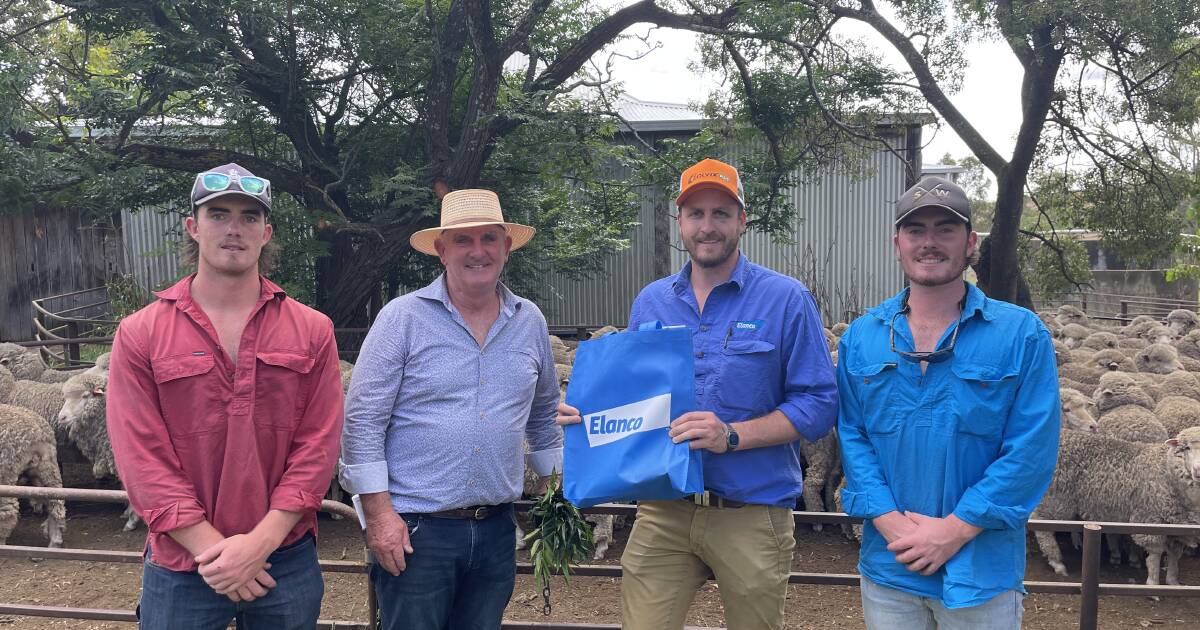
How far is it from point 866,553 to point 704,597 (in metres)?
4.09

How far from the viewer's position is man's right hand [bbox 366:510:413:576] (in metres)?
2.96

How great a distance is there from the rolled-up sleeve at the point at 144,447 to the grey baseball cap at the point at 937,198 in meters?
2.51

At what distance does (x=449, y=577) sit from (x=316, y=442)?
0.72m

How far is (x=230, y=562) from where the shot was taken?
2.61 meters

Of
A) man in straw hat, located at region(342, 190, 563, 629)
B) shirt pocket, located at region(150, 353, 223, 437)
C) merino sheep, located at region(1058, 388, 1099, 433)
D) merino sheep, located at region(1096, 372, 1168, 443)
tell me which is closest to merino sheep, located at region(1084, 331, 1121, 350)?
merino sheep, located at region(1096, 372, 1168, 443)

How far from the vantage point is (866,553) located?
9.55ft

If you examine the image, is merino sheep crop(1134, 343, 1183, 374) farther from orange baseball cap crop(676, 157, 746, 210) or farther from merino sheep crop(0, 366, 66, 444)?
merino sheep crop(0, 366, 66, 444)

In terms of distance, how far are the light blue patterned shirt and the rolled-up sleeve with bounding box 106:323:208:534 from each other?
0.56m

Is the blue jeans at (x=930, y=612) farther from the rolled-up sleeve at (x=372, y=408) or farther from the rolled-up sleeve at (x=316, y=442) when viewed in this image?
the rolled-up sleeve at (x=316, y=442)

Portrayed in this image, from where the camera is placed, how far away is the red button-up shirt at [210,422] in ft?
8.54

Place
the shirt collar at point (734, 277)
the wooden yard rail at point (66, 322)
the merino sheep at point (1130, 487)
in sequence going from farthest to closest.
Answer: the wooden yard rail at point (66, 322) < the merino sheep at point (1130, 487) < the shirt collar at point (734, 277)

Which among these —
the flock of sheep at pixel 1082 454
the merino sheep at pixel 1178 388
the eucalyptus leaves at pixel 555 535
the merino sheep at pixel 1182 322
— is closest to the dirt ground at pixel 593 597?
the flock of sheep at pixel 1082 454

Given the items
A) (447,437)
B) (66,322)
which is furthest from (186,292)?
(66,322)

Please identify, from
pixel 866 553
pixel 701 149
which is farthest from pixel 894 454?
pixel 701 149
